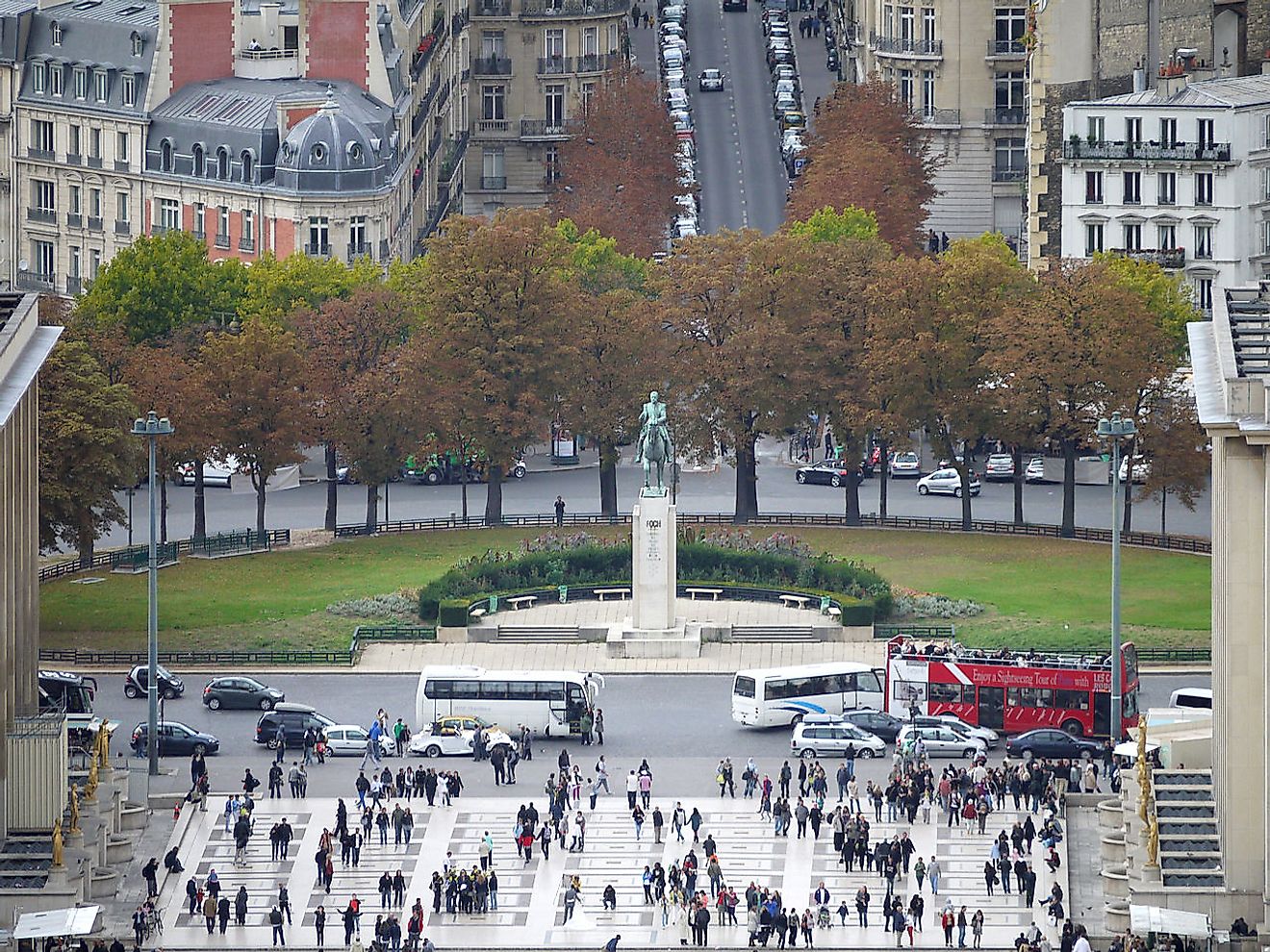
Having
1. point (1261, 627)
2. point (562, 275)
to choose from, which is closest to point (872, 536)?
point (562, 275)

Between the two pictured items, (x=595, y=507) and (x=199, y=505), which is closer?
(x=199, y=505)

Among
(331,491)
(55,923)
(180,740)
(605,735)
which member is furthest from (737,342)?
(55,923)

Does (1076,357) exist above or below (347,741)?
above

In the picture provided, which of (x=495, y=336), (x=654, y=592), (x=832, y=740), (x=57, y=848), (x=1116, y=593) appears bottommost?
(x=57, y=848)

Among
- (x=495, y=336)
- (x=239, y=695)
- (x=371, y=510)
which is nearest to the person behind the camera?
(x=239, y=695)

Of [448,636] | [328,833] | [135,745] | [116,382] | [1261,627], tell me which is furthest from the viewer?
[116,382]

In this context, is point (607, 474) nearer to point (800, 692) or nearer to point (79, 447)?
point (79, 447)

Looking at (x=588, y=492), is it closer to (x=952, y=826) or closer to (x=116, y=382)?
(x=116, y=382)

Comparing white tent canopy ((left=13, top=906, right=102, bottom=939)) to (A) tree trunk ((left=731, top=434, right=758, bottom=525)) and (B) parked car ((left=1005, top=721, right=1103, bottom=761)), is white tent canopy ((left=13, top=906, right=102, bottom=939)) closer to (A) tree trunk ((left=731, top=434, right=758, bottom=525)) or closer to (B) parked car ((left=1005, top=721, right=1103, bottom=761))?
(B) parked car ((left=1005, top=721, right=1103, bottom=761))
